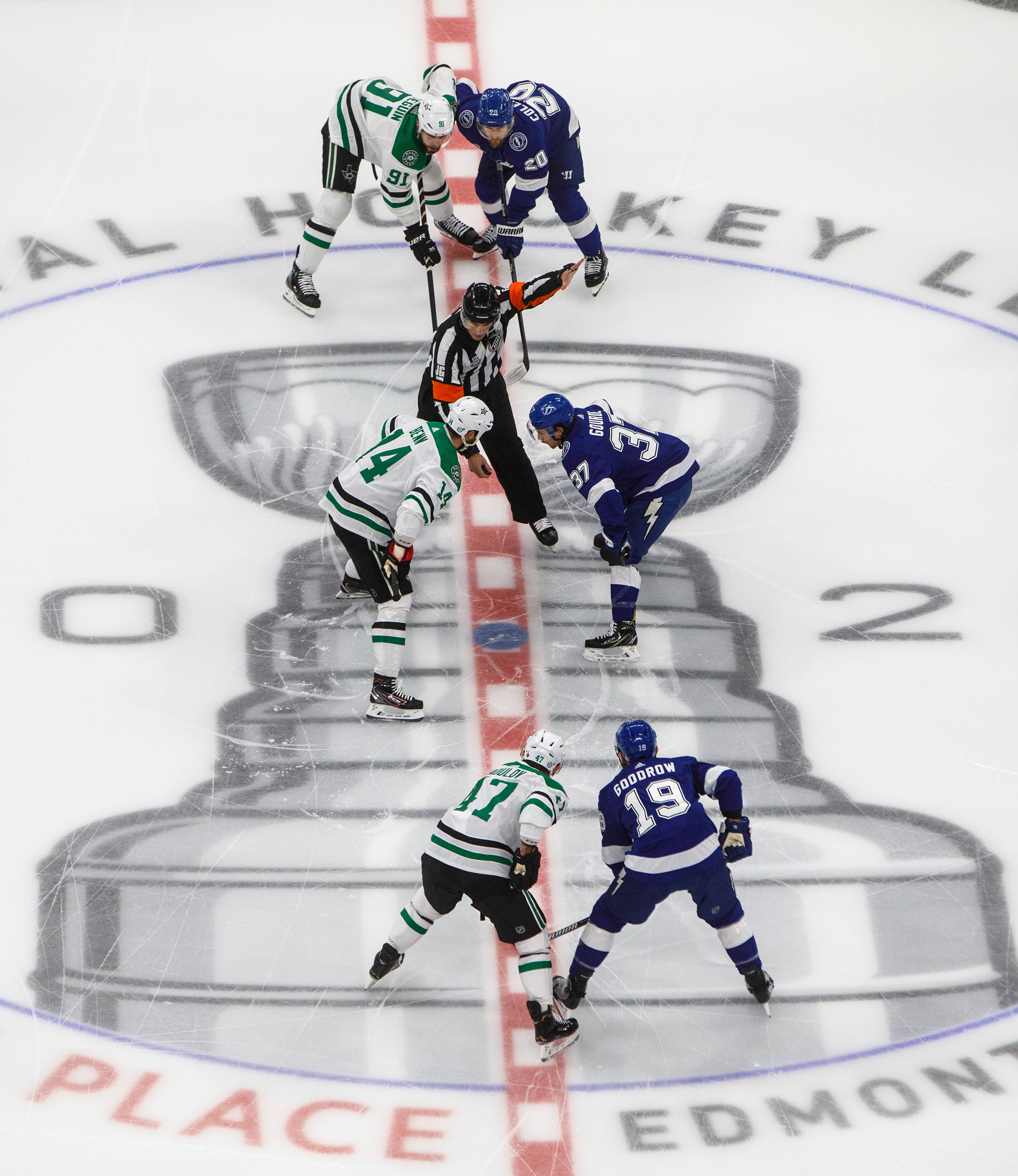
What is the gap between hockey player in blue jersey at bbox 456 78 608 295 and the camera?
6711 mm

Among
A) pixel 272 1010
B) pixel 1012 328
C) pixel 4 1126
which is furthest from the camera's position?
pixel 1012 328

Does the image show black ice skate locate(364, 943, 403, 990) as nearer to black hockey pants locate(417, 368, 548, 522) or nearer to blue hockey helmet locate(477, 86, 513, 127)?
black hockey pants locate(417, 368, 548, 522)

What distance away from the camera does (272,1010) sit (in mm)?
5086

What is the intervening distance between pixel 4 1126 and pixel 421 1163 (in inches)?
47.5

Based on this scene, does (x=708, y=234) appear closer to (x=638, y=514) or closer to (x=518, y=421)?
(x=518, y=421)

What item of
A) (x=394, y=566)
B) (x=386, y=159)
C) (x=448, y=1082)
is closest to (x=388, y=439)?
(x=394, y=566)

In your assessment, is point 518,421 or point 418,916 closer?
point 418,916

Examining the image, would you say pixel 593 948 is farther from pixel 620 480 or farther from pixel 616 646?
pixel 620 480

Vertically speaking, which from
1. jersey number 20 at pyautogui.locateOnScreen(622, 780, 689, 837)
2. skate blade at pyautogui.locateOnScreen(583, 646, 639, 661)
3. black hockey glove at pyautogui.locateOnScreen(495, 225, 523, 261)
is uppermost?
black hockey glove at pyautogui.locateOnScreen(495, 225, 523, 261)

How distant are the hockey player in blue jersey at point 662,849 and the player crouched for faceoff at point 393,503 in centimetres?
109

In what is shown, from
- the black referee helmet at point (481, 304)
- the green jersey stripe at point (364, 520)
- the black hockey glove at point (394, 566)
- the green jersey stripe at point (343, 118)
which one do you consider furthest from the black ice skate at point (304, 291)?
the black hockey glove at point (394, 566)

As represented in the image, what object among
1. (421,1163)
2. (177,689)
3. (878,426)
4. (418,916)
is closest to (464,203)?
(878,426)

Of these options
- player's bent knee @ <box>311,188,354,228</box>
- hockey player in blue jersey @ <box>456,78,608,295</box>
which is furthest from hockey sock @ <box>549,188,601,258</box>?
player's bent knee @ <box>311,188,354,228</box>

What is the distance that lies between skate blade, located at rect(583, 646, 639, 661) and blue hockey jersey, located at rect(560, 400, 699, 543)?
0.43m
